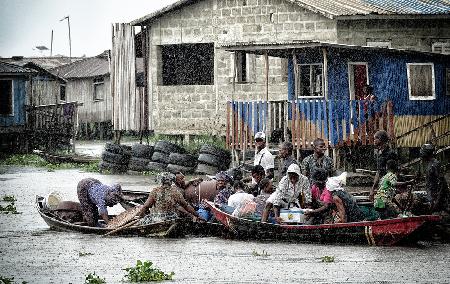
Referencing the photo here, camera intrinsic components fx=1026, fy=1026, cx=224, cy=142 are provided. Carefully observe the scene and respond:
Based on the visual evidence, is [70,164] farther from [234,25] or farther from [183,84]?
[234,25]

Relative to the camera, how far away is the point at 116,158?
95.7 feet

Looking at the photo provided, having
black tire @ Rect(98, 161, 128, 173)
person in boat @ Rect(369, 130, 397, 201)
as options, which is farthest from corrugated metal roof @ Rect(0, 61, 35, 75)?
person in boat @ Rect(369, 130, 397, 201)

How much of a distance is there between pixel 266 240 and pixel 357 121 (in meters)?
8.11

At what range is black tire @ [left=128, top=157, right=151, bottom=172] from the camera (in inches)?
1139

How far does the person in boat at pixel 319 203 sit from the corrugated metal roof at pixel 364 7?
41.6 feet

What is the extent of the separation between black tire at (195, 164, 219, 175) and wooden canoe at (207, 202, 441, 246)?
10.4m

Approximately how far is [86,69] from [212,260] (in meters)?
36.9

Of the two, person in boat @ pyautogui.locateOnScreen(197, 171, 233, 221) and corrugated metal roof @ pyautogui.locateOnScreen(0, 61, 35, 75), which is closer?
person in boat @ pyautogui.locateOnScreen(197, 171, 233, 221)

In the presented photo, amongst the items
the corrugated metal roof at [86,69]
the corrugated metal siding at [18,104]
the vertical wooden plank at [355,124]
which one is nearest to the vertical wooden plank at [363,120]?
the vertical wooden plank at [355,124]

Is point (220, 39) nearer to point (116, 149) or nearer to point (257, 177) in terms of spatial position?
point (116, 149)

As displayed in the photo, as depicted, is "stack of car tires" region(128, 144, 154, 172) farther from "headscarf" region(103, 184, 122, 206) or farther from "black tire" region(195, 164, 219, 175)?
"headscarf" region(103, 184, 122, 206)

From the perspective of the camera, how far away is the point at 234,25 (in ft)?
102

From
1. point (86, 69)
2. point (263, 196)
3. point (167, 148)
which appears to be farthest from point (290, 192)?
point (86, 69)

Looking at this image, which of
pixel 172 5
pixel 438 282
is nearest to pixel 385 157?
pixel 438 282
